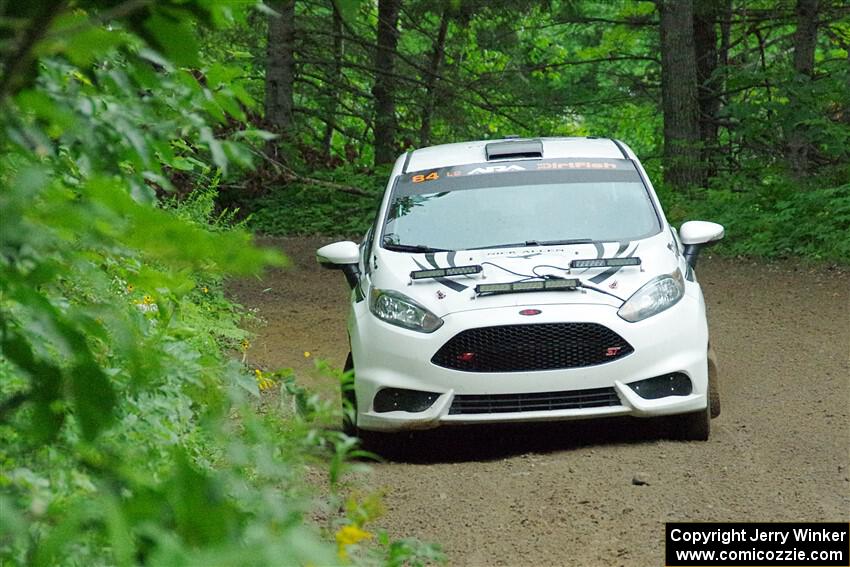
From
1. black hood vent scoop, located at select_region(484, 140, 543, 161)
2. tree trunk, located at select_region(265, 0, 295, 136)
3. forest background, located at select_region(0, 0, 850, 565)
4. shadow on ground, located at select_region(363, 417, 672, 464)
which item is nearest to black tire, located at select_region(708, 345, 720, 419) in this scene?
shadow on ground, located at select_region(363, 417, 672, 464)

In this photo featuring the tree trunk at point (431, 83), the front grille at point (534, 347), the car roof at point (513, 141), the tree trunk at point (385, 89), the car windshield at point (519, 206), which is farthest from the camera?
the tree trunk at point (385, 89)

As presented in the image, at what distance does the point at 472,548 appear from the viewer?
592cm

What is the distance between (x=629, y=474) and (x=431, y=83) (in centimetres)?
1817

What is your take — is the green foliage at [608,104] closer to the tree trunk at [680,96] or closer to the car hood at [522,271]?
the tree trunk at [680,96]

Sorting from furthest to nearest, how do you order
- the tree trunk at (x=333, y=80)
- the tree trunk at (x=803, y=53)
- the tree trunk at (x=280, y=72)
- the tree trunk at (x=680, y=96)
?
the tree trunk at (x=333, y=80) < the tree trunk at (x=280, y=72) < the tree trunk at (x=680, y=96) < the tree trunk at (x=803, y=53)

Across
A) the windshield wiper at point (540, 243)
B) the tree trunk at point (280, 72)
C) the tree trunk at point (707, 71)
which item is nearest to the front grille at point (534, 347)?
the windshield wiper at point (540, 243)

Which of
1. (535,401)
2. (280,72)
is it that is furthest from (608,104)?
(535,401)

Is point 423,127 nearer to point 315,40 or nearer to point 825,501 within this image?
point 315,40

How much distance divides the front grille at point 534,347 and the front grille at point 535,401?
0.18 metres

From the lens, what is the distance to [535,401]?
7.79 metres

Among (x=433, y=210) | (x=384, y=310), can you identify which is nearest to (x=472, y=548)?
(x=384, y=310)

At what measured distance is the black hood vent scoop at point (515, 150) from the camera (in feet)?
31.9

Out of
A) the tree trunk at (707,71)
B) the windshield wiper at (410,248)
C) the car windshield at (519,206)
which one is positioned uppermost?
the car windshield at (519,206)

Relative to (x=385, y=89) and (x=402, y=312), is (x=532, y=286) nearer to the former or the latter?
(x=402, y=312)
